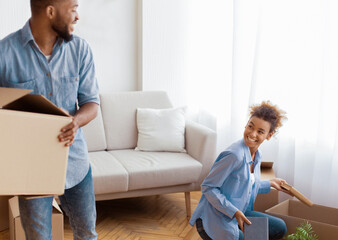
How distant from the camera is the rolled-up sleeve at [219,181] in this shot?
81.6 inches

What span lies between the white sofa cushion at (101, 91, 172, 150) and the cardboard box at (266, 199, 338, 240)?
52.6 inches

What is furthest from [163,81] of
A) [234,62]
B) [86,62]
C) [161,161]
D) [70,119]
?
[70,119]

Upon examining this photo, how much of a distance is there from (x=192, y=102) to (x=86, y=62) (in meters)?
2.36

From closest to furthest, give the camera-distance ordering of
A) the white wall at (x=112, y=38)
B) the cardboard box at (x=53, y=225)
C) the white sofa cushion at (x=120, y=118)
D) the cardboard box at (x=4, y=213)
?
the cardboard box at (x=53, y=225), the cardboard box at (x=4, y=213), the white sofa cushion at (x=120, y=118), the white wall at (x=112, y=38)

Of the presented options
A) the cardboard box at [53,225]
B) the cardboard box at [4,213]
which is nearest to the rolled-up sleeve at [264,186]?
the cardboard box at [53,225]

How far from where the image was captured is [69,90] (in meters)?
1.64

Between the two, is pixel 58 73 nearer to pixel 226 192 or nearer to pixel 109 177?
pixel 226 192

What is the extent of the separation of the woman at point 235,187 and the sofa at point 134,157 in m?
0.81

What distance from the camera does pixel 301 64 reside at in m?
3.11

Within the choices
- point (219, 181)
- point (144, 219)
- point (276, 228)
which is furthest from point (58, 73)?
point (144, 219)

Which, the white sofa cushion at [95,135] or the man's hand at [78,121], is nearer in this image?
the man's hand at [78,121]

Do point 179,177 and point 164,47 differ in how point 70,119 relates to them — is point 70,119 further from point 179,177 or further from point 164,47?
point 164,47

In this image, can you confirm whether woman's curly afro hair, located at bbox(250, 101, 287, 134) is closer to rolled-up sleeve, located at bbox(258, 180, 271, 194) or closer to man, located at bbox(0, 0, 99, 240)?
rolled-up sleeve, located at bbox(258, 180, 271, 194)

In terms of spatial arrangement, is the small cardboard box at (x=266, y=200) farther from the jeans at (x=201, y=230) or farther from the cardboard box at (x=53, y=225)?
the cardboard box at (x=53, y=225)
